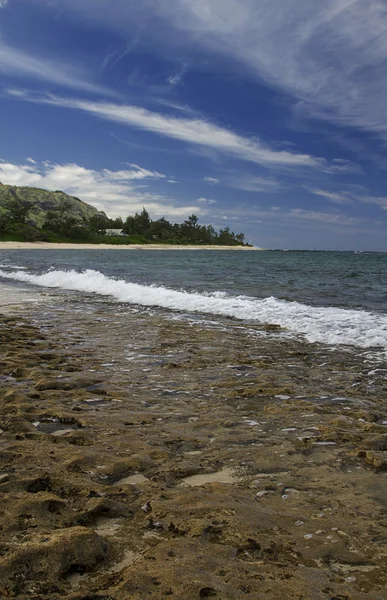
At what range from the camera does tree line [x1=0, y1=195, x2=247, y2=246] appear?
113375mm

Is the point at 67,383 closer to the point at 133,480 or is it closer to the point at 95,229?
Result: the point at 133,480

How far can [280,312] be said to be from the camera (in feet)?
44.0

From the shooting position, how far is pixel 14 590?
7.18ft

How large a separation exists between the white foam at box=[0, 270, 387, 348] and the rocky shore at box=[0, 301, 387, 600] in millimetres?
2631

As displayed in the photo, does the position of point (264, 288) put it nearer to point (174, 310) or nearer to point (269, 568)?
point (174, 310)

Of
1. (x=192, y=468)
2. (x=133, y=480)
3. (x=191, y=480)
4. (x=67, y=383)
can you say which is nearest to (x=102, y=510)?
(x=133, y=480)

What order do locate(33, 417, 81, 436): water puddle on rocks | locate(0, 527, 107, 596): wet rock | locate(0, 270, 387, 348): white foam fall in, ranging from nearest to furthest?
1. locate(0, 527, 107, 596): wet rock
2. locate(33, 417, 81, 436): water puddle on rocks
3. locate(0, 270, 387, 348): white foam

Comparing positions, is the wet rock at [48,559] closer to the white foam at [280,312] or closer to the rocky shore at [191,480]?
the rocky shore at [191,480]

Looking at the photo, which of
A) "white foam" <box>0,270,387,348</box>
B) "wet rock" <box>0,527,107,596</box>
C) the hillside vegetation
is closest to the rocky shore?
"wet rock" <box>0,527,107,596</box>

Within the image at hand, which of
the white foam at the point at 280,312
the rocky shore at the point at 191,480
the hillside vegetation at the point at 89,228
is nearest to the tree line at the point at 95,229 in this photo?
the hillside vegetation at the point at 89,228

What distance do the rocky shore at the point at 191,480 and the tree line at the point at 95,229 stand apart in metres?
113

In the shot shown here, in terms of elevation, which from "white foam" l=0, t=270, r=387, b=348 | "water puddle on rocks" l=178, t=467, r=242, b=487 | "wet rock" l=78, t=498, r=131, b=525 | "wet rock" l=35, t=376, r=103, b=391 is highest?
"white foam" l=0, t=270, r=387, b=348

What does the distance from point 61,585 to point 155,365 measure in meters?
4.97

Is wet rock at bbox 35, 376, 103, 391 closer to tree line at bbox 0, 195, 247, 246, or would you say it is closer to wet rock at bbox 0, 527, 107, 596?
wet rock at bbox 0, 527, 107, 596
